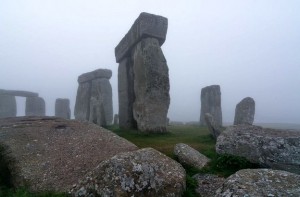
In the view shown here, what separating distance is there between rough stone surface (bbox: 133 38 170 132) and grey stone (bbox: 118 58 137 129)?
183 cm

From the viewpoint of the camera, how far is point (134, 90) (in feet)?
52.7

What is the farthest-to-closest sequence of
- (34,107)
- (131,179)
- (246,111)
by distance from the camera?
(34,107), (246,111), (131,179)

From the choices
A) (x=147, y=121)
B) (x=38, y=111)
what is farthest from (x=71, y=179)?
(x=38, y=111)

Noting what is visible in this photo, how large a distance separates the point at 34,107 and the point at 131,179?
32794 millimetres

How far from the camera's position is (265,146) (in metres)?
7.46

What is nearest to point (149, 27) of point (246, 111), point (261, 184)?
point (246, 111)

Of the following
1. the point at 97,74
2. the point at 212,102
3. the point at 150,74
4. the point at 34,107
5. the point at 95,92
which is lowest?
the point at 34,107

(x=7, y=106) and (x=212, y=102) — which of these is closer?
(x=212, y=102)

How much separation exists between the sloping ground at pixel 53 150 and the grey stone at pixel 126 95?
251 inches

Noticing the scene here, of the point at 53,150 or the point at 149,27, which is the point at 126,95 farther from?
the point at 53,150

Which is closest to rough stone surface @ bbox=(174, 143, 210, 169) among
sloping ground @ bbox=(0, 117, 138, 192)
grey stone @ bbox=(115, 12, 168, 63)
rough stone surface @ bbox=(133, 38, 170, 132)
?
sloping ground @ bbox=(0, 117, 138, 192)

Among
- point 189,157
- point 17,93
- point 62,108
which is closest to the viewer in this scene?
point 189,157

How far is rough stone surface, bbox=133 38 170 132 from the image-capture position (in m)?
14.2

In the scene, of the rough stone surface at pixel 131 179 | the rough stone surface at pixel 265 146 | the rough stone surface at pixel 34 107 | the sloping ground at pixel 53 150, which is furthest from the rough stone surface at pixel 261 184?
the rough stone surface at pixel 34 107
